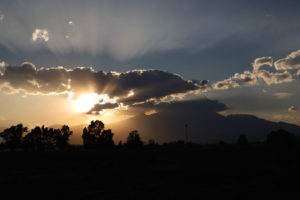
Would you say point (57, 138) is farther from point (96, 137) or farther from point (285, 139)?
point (285, 139)

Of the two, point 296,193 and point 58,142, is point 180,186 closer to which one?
point 296,193

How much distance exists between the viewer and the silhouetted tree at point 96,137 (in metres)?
105

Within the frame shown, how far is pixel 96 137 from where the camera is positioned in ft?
353

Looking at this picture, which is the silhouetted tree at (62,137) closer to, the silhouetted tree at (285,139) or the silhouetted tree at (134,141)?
the silhouetted tree at (134,141)

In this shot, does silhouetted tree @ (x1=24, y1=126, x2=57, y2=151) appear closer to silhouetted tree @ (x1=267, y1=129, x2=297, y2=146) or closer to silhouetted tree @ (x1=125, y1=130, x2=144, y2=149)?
silhouetted tree @ (x1=125, y1=130, x2=144, y2=149)

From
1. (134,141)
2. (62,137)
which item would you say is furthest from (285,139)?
(62,137)

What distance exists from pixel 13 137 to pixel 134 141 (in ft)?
168

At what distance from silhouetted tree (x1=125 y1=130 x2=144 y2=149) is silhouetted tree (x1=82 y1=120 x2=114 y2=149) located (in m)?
8.08

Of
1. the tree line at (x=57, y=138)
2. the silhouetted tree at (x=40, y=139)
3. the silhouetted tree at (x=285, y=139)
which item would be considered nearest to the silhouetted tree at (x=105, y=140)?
the tree line at (x=57, y=138)

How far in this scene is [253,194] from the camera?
1277cm

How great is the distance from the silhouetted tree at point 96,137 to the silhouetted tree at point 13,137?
26261mm

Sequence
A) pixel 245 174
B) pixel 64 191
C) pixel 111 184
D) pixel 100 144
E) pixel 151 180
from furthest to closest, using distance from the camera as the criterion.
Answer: pixel 100 144 < pixel 245 174 < pixel 151 180 < pixel 111 184 < pixel 64 191

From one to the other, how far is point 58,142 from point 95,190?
331 ft

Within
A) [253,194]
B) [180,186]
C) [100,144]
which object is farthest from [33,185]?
[100,144]
